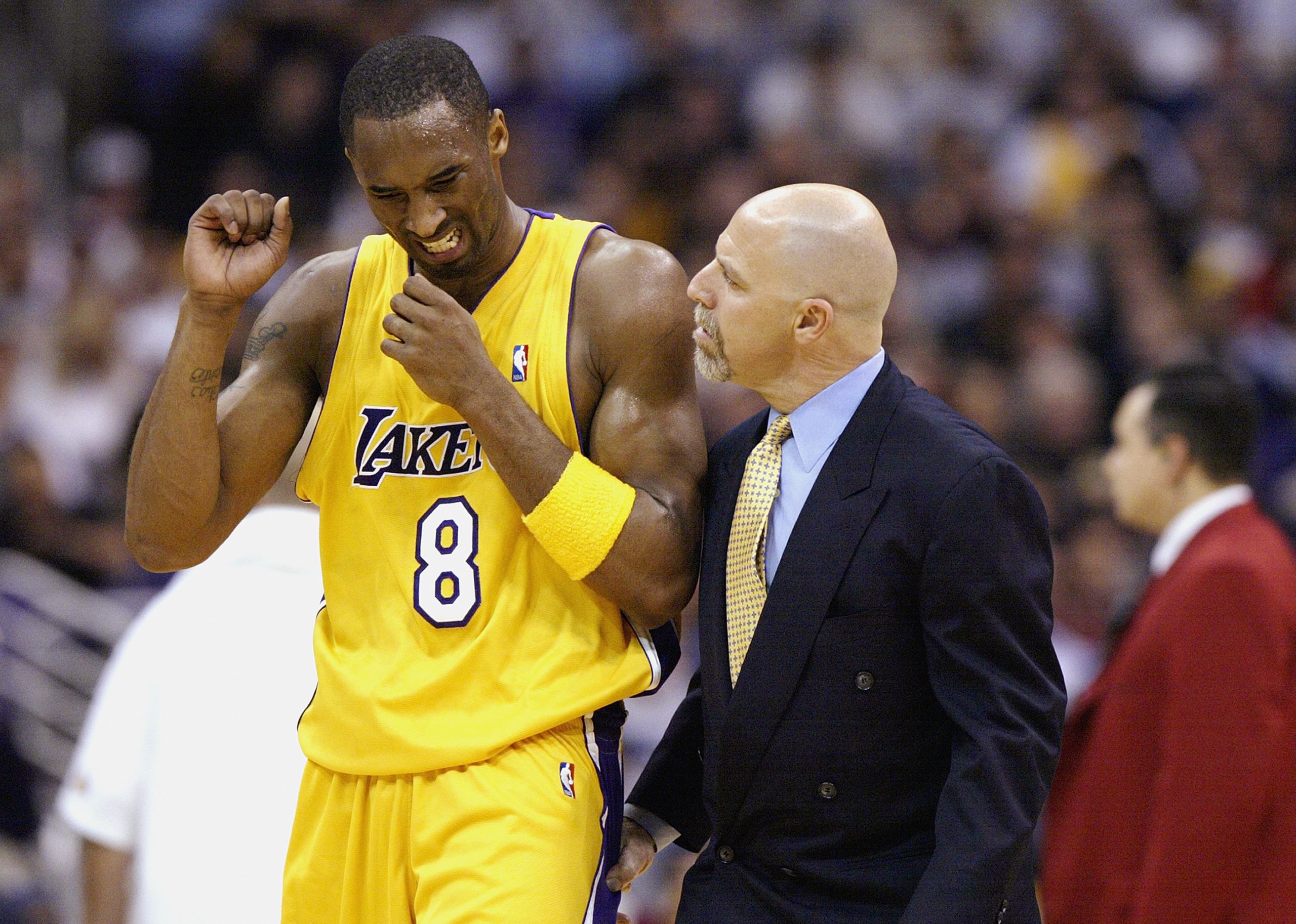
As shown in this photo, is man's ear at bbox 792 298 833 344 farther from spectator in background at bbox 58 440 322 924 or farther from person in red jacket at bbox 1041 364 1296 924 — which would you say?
person in red jacket at bbox 1041 364 1296 924

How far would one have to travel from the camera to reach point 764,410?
9.91 ft

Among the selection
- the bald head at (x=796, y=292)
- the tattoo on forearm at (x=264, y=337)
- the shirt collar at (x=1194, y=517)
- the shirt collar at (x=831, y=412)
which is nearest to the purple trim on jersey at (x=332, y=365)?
the tattoo on forearm at (x=264, y=337)

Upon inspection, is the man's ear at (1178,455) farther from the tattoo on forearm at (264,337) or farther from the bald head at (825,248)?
the tattoo on forearm at (264,337)

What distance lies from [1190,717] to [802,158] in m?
5.36

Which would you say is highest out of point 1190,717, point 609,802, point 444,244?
point 444,244

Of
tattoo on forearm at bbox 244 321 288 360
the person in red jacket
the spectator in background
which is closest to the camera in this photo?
tattoo on forearm at bbox 244 321 288 360

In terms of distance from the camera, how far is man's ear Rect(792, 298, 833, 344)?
2744mm

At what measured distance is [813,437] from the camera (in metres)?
2.82

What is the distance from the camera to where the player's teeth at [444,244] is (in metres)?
2.79

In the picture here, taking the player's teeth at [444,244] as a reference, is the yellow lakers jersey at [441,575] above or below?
below

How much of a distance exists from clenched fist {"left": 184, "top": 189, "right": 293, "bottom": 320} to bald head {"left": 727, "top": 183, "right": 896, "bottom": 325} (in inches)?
34.6

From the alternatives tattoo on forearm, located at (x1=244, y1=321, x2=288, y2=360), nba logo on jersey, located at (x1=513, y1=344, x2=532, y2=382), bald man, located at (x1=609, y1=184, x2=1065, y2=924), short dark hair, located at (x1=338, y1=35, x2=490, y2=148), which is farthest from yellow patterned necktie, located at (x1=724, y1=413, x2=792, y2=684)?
tattoo on forearm, located at (x1=244, y1=321, x2=288, y2=360)

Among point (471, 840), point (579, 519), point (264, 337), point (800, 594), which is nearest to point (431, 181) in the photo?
point (264, 337)

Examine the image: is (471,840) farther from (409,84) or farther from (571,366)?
(409,84)
